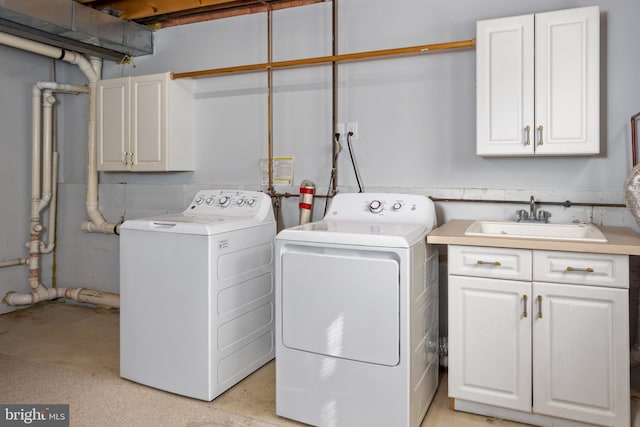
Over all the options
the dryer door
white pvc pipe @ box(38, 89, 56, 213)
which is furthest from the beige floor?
white pvc pipe @ box(38, 89, 56, 213)

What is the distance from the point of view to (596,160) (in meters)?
2.67

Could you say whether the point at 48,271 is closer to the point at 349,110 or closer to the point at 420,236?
the point at 349,110

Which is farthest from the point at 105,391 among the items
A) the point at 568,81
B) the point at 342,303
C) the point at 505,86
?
the point at 568,81

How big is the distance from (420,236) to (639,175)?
968mm

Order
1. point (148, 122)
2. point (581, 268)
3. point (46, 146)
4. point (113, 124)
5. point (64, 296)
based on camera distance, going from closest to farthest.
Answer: point (581, 268) < point (148, 122) < point (113, 124) < point (46, 146) < point (64, 296)

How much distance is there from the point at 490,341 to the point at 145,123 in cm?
285

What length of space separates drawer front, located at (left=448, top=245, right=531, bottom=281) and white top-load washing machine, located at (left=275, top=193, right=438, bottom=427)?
16cm

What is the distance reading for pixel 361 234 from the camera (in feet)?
7.15

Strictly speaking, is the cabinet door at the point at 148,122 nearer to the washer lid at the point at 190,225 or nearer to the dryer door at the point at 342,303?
the washer lid at the point at 190,225

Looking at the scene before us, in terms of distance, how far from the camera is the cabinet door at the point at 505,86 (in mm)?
2516

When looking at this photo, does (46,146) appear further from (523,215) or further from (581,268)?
(581,268)

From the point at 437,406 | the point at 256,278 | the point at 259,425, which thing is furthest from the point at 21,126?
the point at 437,406

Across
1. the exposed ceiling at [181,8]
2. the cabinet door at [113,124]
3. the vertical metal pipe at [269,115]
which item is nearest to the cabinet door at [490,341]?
the vertical metal pipe at [269,115]

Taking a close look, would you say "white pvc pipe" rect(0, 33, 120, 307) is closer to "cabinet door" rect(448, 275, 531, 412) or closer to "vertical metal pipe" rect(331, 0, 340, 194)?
"vertical metal pipe" rect(331, 0, 340, 194)
